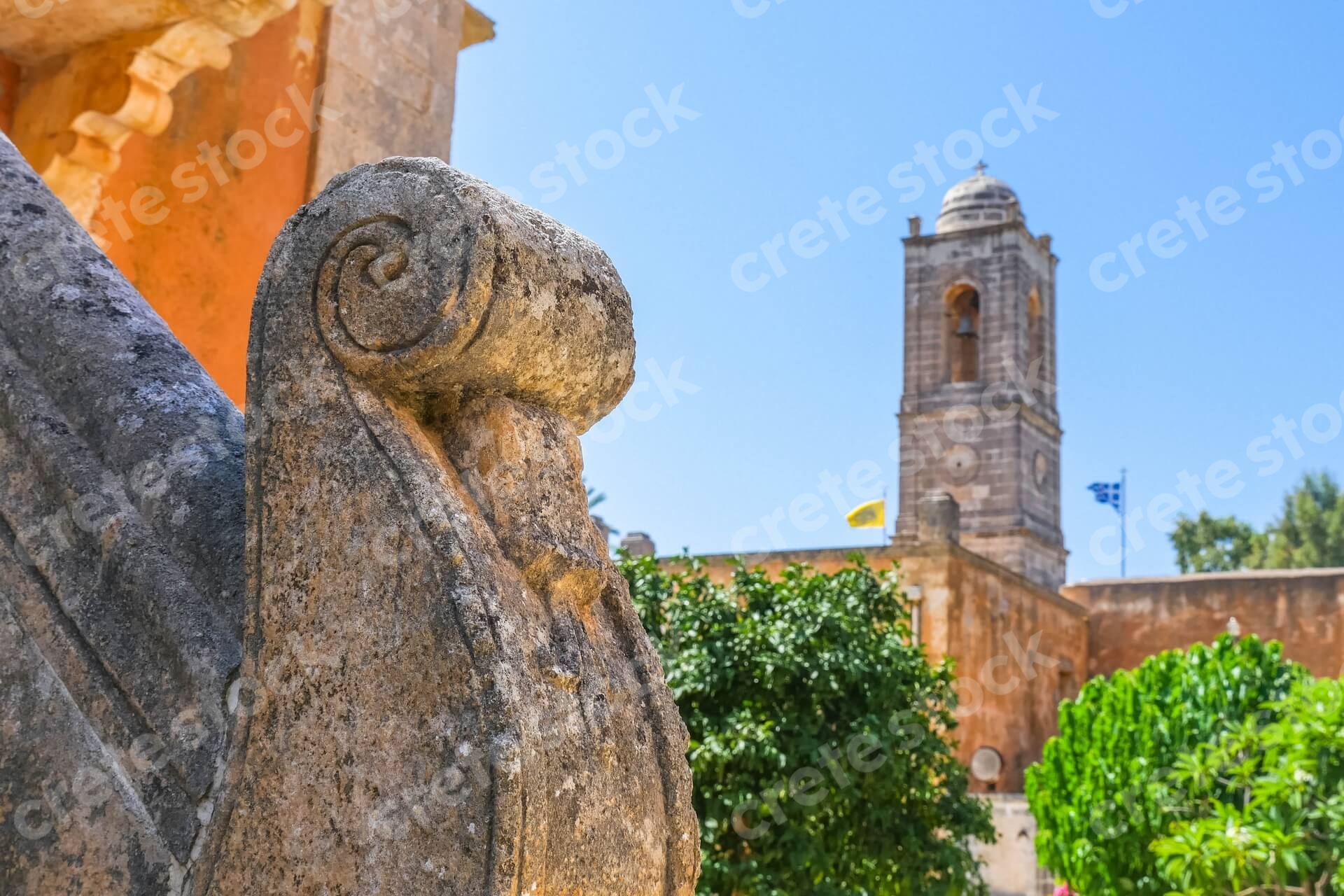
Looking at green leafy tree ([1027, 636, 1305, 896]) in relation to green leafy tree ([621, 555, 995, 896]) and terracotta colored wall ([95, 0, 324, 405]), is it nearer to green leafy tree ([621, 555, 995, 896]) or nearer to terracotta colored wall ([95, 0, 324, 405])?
green leafy tree ([621, 555, 995, 896])

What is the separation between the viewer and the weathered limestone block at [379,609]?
4.79ft

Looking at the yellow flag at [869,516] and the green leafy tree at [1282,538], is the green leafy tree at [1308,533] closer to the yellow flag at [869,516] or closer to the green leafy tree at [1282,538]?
the green leafy tree at [1282,538]

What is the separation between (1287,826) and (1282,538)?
1255 inches

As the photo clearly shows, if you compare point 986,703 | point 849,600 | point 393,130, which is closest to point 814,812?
point 849,600

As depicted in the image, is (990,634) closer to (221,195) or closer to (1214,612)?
(1214,612)

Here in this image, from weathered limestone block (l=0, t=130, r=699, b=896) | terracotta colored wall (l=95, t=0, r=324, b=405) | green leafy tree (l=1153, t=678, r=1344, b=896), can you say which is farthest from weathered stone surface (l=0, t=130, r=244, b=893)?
green leafy tree (l=1153, t=678, r=1344, b=896)

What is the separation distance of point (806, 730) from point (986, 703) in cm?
738

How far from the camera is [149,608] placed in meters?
1.66

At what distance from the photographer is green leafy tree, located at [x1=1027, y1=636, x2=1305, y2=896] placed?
25.2 ft

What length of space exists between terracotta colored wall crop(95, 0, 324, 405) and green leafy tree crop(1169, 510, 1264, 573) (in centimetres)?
3417

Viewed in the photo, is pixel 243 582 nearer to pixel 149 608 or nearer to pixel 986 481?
pixel 149 608

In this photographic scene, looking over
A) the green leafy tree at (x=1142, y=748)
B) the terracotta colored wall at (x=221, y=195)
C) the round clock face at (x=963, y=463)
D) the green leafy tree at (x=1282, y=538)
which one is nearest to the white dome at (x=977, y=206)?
the round clock face at (x=963, y=463)

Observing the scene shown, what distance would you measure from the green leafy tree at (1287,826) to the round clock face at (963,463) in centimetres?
2118

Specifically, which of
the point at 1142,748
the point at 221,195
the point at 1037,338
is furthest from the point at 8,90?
the point at 1037,338
